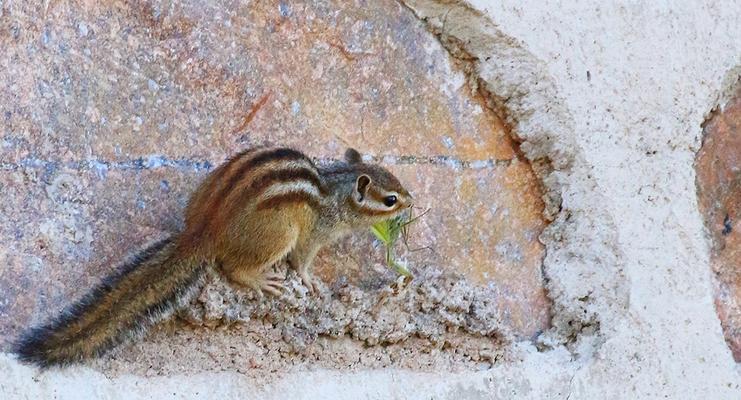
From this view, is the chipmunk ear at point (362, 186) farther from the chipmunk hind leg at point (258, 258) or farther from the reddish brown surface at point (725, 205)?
the reddish brown surface at point (725, 205)

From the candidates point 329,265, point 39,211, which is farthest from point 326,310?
point 39,211

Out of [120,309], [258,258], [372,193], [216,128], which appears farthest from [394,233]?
[120,309]

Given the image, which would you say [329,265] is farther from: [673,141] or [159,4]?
[673,141]

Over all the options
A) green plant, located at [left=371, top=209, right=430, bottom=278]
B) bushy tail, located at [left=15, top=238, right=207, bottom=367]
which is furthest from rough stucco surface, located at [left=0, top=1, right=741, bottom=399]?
bushy tail, located at [left=15, top=238, right=207, bottom=367]

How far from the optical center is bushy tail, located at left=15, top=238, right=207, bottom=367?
223cm

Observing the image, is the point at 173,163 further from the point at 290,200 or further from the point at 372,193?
the point at 372,193

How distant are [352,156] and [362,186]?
0.52 feet

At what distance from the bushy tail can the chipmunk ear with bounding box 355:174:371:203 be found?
46cm

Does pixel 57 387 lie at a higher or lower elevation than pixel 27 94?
lower

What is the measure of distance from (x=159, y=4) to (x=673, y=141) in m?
1.25

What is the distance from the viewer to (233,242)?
2605mm

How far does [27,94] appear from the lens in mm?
2381

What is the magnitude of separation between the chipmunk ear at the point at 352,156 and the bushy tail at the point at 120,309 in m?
0.43

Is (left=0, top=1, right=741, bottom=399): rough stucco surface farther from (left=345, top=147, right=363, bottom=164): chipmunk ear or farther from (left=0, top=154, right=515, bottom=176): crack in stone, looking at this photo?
(left=345, top=147, right=363, bottom=164): chipmunk ear
